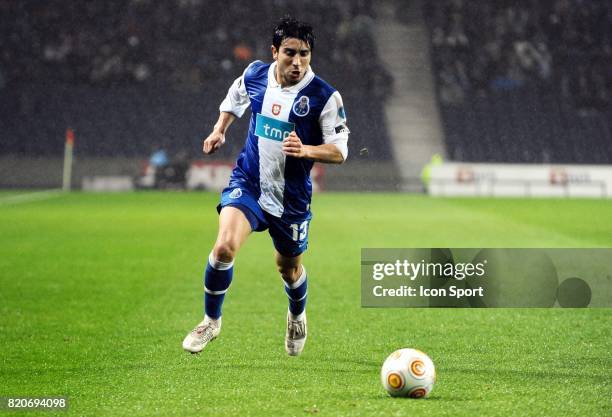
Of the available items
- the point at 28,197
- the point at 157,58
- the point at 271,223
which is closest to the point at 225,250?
the point at 271,223

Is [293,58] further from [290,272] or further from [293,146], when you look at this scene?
[290,272]

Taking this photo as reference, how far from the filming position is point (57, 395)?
5824 millimetres

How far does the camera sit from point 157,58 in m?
39.1

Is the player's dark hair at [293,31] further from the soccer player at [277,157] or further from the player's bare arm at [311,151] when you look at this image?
the player's bare arm at [311,151]

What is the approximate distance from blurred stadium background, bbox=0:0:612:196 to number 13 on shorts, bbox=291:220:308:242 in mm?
28658

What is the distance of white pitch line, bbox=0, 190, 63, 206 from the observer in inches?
1076

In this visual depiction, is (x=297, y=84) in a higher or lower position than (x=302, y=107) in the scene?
higher

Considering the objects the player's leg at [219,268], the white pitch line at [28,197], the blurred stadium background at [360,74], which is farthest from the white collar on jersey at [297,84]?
the blurred stadium background at [360,74]

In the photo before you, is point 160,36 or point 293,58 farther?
point 160,36

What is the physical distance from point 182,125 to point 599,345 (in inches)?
1214

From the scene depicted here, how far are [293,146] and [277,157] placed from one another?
617mm

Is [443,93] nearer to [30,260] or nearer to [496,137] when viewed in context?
[496,137]

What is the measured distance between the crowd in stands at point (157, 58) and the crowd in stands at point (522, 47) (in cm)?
288

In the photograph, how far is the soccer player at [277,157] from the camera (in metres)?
6.69
